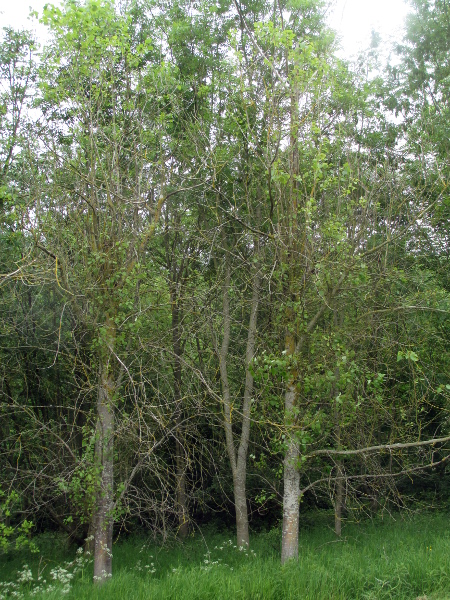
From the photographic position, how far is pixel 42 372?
9719mm

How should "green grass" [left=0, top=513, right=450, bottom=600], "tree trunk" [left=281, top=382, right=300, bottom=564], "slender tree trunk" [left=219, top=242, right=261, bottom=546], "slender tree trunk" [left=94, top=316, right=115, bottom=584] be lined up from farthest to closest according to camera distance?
"slender tree trunk" [left=219, top=242, right=261, bottom=546] < "tree trunk" [left=281, top=382, right=300, bottom=564] < "slender tree trunk" [left=94, top=316, right=115, bottom=584] < "green grass" [left=0, top=513, right=450, bottom=600]

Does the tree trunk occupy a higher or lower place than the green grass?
higher

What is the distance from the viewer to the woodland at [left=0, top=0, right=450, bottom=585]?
6992mm

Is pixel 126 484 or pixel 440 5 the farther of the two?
pixel 440 5

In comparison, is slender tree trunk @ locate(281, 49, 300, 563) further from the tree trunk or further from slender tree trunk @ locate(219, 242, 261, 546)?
slender tree trunk @ locate(219, 242, 261, 546)

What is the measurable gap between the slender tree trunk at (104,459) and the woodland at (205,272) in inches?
1.3

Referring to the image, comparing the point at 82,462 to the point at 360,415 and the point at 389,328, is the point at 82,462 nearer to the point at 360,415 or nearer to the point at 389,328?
the point at 360,415

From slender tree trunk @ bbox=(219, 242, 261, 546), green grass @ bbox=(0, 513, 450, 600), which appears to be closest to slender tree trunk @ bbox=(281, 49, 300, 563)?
green grass @ bbox=(0, 513, 450, 600)

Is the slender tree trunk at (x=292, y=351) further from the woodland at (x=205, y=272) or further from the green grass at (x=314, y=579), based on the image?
the green grass at (x=314, y=579)

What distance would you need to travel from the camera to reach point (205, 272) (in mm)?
10305

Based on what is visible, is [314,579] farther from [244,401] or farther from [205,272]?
[205,272]

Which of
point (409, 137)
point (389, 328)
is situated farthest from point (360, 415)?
point (409, 137)

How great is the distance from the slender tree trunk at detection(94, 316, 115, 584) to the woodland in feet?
0.11

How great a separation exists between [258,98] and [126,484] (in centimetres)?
574
